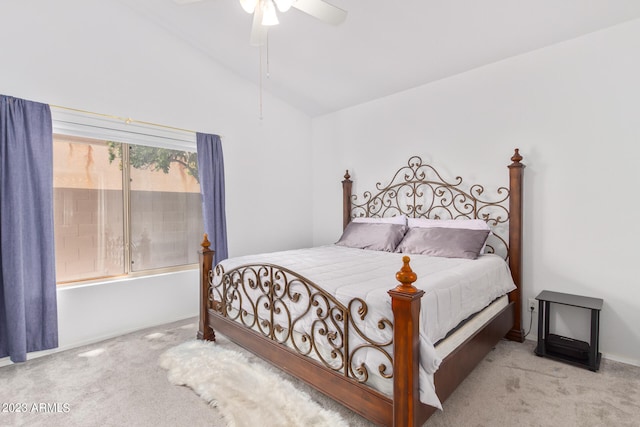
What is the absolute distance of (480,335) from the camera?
2150 mm

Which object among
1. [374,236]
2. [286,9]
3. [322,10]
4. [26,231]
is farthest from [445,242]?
[26,231]

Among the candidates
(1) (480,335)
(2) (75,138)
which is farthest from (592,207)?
(2) (75,138)

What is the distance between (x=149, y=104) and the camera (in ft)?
10.6

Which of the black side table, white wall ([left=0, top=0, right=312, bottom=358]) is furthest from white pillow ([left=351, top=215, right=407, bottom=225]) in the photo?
the black side table

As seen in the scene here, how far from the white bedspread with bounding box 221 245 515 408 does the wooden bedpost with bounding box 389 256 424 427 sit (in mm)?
72

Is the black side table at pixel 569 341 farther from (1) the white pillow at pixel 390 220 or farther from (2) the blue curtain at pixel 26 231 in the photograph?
(2) the blue curtain at pixel 26 231

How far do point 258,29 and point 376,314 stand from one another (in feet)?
6.71

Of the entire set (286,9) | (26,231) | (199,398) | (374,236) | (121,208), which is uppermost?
(286,9)

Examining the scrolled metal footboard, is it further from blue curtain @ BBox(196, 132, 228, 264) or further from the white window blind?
the white window blind

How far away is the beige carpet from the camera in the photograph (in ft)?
5.91

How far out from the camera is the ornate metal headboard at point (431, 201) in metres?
3.09

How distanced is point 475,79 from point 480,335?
8.15 ft

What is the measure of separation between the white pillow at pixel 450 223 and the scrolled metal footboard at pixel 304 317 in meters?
1.82

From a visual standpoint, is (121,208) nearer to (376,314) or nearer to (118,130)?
(118,130)
